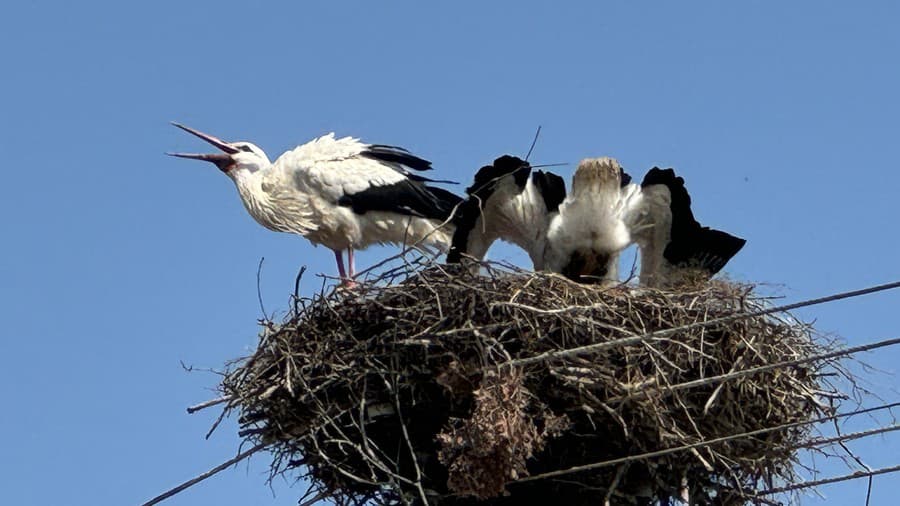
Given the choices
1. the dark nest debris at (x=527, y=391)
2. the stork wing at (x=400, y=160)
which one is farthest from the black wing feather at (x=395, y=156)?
the dark nest debris at (x=527, y=391)

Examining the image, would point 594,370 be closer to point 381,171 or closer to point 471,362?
point 471,362

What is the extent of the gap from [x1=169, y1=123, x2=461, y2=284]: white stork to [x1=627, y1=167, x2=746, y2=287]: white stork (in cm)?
201

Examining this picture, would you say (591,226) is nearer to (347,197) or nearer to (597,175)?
(597,175)

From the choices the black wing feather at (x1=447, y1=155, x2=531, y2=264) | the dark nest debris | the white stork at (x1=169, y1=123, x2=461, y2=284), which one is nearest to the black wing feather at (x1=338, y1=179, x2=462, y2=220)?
the white stork at (x1=169, y1=123, x2=461, y2=284)

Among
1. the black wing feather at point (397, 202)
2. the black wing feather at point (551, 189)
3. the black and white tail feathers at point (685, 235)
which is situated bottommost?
the black and white tail feathers at point (685, 235)

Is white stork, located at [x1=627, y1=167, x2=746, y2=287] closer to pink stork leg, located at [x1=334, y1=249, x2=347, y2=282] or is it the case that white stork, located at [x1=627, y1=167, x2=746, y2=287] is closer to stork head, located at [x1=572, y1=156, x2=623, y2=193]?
stork head, located at [x1=572, y1=156, x2=623, y2=193]

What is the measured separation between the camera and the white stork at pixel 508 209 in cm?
995

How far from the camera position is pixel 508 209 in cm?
1013

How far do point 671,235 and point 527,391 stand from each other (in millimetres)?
2339

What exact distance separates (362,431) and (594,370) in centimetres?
104

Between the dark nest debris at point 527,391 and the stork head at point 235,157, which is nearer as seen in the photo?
the dark nest debris at point 527,391

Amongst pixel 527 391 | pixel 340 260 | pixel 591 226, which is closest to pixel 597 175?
pixel 591 226

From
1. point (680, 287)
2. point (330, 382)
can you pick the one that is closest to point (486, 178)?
point (680, 287)

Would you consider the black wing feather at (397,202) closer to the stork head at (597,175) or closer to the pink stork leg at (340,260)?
the pink stork leg at (340,260)
